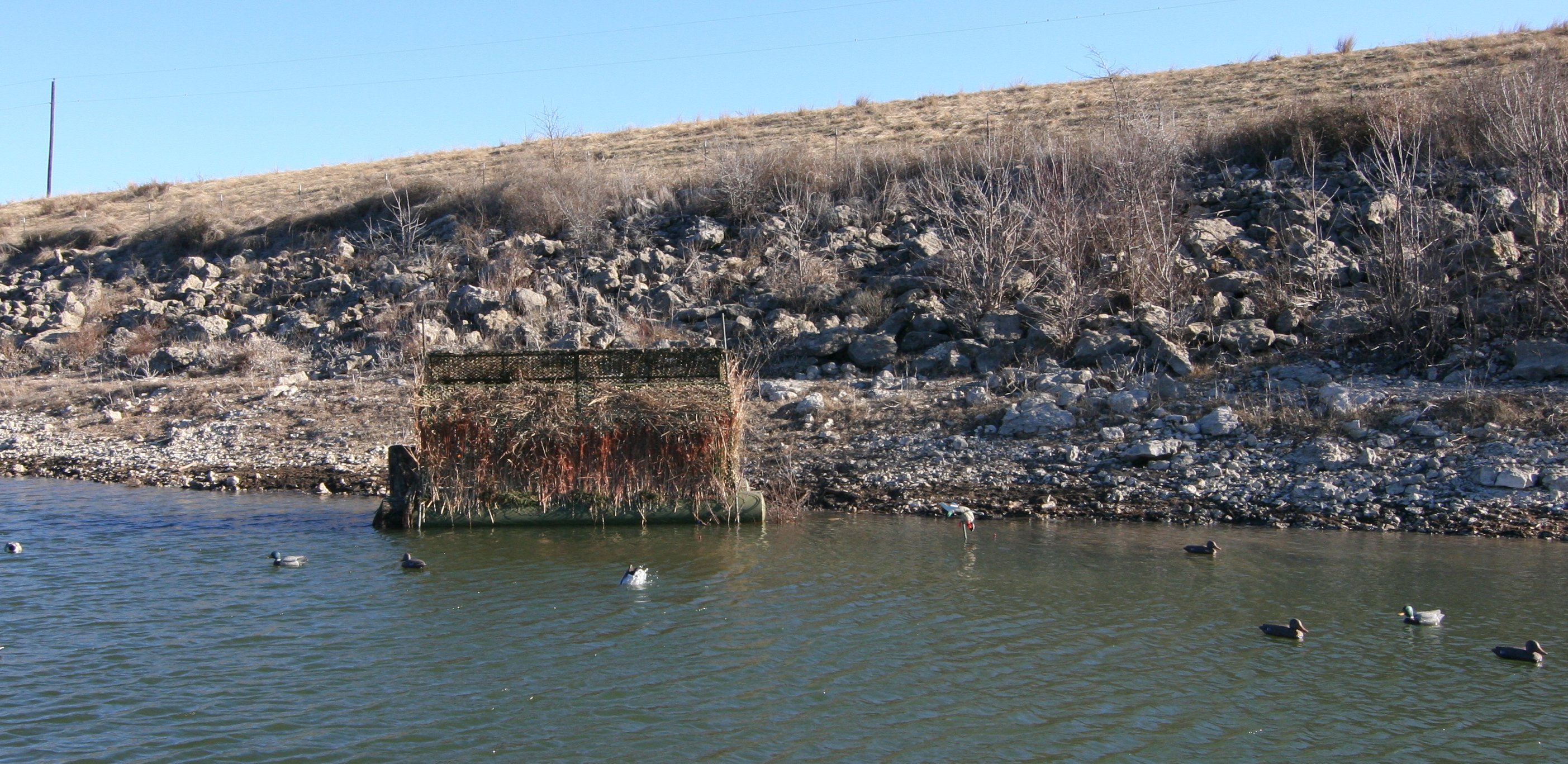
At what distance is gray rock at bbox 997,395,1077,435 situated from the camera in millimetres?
16016

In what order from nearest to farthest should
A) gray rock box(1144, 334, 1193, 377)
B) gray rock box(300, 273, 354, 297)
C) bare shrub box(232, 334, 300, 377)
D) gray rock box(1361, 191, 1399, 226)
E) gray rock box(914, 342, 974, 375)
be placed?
gray rock box(1144, 334, 1193, 377), gray rock box(914, 342, 974, 375), gray rock box(1361, 191, 1399, 226), bare shrub box(232, 334, 300, 377), gray rock box(300, 273, 354, 297)

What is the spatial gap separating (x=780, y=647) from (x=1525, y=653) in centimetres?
546

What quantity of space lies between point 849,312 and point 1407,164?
12212 millimetres

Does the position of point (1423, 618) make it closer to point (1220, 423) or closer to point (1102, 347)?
point (1220, 423)

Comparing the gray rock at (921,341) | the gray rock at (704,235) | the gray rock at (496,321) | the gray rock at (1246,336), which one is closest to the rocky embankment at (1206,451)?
the gray rock at (1246,336)

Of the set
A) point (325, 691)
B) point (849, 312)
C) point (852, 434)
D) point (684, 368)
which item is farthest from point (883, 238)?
point (325, 691)

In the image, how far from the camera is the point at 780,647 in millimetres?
8812

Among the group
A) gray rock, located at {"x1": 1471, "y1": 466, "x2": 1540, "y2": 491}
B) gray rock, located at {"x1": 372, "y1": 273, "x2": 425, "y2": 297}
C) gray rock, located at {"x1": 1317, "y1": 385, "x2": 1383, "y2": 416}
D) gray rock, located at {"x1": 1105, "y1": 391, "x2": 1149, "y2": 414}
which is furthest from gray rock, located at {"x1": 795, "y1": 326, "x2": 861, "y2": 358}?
gray rock, located at {"x1": 372, "y1": 273, "x2": 425, "y2": 297}

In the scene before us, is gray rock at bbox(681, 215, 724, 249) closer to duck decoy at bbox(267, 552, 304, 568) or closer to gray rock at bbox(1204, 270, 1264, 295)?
gray rock at bbox(1204, 270, 1264, 295)

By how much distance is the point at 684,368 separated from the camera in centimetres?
1399

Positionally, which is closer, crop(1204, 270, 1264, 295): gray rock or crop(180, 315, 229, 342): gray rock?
crop(1204, 270, 1264, 295): gray rock

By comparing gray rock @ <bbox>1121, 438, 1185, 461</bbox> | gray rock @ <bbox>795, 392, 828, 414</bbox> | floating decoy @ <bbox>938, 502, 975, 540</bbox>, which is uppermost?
gray rock @ <bbox>795, 392, 828, 414</bbox>

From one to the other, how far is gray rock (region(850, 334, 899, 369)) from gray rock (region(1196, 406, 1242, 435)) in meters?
6.08

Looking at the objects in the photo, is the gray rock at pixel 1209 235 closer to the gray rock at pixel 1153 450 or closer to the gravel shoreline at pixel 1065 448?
the gravel shoreline at pixel 1065 448
